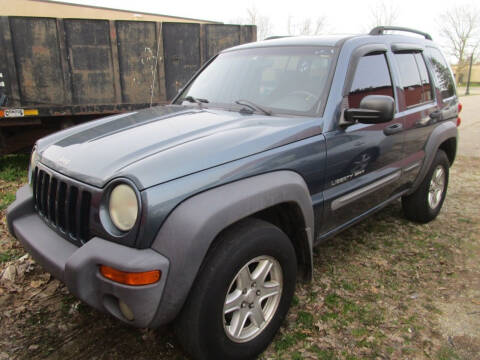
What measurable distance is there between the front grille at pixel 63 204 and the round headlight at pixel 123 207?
0.61 feet

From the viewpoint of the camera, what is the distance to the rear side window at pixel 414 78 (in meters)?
3.40

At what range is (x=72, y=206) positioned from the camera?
2021 millimetres

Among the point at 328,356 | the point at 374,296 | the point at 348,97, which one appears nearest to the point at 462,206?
the point at 374,296

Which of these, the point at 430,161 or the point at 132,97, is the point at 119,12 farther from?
the point at 430,161

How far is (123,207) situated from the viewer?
1.78 m

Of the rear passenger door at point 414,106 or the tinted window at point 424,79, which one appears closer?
the rear passenger door at point 414,106

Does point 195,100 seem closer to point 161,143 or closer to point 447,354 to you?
point 161,143

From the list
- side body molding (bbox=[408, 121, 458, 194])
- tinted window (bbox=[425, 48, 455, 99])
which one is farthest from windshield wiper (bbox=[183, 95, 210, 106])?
tinted window (bbox=[425, 48, 455, 99])

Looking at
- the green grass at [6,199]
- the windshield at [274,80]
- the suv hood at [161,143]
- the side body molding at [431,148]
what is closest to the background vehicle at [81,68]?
the green grass at [6,199]

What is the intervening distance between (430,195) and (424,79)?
1.26m

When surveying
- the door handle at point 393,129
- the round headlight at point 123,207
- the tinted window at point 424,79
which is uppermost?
the tinted window at point 424,79

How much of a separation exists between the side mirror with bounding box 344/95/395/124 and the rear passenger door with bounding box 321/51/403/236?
0.14 m

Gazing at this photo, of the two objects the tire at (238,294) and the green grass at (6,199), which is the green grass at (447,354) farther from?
the green grass at (6,199)

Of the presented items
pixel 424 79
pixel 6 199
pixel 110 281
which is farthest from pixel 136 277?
pixel 6 199
